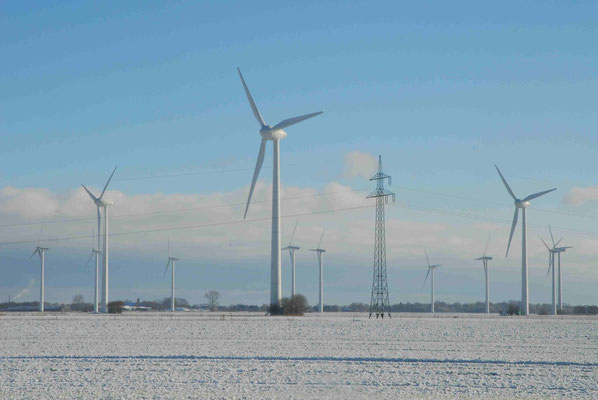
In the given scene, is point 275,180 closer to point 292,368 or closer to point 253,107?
point 253,107

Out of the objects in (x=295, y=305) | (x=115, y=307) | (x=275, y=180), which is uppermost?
(x=275, y=180)

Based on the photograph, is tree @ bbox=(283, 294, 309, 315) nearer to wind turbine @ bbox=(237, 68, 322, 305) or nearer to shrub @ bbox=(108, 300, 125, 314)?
wind turbine @ bbox=(237, 68, 322, 305)

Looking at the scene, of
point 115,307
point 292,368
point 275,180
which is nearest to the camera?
point 292,368

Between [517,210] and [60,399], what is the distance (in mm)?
118032

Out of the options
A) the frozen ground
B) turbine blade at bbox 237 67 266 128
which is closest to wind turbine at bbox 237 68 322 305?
turbine blade at bbox 237 67 266 128

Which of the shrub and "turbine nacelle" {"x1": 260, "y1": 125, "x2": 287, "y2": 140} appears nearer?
"turbine nacelle" {"x1": 260, "y1": 125, "x2": 287, "y2": 140}

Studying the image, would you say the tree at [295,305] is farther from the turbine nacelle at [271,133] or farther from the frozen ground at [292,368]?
the frozen ground at [292,368]

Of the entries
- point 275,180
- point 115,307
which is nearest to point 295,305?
point 275,180

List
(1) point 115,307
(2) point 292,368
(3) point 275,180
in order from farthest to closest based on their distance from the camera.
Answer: (1) point 115,307 < (3) point 275,180 < (2) point 292,368

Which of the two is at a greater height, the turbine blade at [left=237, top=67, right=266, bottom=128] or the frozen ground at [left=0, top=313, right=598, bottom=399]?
the turbine blade at [left=237, top=67, right=266, bottom=128]

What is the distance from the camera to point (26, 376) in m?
27.4

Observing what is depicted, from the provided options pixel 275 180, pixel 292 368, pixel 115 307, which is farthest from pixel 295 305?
pixel 292 368

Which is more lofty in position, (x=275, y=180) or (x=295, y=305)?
(x=275, y=180)

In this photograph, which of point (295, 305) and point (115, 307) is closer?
point (295, 305)
